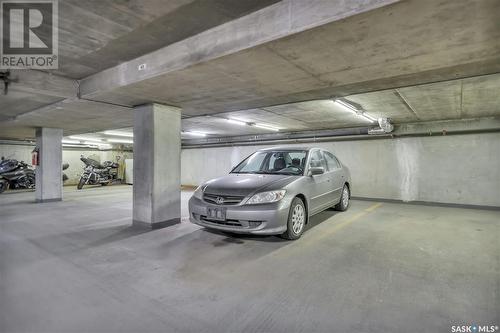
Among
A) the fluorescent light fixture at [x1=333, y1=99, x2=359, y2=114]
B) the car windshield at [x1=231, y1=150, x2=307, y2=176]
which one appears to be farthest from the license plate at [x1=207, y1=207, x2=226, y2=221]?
the fluorescent light fixture at [x1=333, y1=99, x2=359, y2=114]

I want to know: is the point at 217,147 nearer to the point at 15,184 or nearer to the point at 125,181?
the point at 125,181

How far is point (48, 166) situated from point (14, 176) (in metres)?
4.38

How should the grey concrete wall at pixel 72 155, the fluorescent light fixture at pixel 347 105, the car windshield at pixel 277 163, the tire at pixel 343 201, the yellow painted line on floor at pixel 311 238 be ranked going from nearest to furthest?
the yellow painted line on floor at pixel 311 238 < the car windshield at pixel 277 163 < the fluorescent light fixture at pixel 347 105 < the tire at pixel 343 201 < the grey concrete wall at pixel 72 155

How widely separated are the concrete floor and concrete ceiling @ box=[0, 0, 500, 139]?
2258 mm

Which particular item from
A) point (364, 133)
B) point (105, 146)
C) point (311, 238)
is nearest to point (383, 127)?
point (364, 133)

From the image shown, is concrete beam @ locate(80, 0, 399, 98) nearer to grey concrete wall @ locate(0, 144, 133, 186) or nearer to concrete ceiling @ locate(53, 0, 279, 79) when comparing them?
concrete ceiling @ locate(53, 0, 279, 79)

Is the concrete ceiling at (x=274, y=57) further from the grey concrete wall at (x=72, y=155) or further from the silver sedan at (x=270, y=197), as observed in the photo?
the grey concrete wall at (x=72, y=155)

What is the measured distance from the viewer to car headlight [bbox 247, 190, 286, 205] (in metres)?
3.60

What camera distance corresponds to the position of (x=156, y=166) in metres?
4.77

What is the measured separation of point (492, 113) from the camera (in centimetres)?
615

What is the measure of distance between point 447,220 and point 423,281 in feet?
11.9

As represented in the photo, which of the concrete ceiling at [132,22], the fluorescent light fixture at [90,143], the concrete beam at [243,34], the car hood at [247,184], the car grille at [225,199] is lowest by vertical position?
the car grille at [225,199]

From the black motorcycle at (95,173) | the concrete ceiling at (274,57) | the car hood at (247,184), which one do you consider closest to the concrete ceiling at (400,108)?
the concrete ceiling at (274,57)

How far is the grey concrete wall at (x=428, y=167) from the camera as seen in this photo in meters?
6.73
